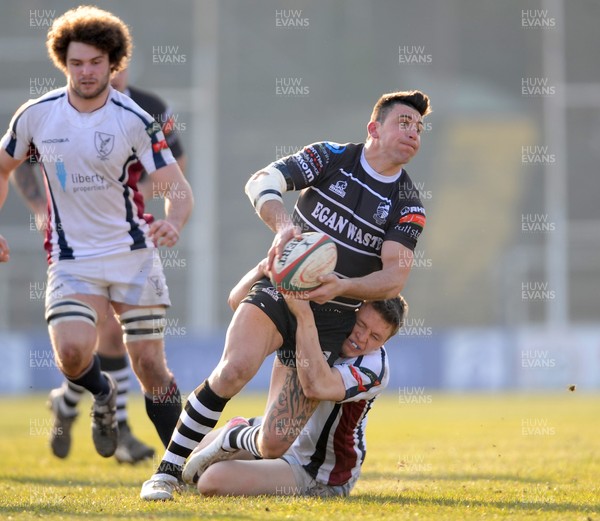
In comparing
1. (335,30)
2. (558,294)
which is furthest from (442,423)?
(335,30)

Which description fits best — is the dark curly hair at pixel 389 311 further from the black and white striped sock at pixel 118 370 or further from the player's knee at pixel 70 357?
the black and white striped sock at pixel 118 370

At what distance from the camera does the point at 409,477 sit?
7.83 metres

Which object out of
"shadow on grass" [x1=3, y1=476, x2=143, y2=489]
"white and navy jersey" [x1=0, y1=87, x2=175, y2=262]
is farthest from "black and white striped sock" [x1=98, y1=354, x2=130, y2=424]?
"white and navy jersey" [x1=0, y1=87, x2=175, y2=262]

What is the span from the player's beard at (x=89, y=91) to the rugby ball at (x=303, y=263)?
1.66m

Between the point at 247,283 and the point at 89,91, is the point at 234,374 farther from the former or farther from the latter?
the point at 89,91

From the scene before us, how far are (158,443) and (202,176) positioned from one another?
16.2 meters

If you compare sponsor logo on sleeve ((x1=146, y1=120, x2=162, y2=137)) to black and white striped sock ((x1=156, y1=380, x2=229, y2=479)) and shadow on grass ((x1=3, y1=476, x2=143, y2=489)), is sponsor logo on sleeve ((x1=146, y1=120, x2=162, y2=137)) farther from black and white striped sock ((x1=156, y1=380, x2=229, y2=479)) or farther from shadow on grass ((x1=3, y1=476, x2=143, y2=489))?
shadow on grass ((x1=3, y1=476, x2=143, y2=489))

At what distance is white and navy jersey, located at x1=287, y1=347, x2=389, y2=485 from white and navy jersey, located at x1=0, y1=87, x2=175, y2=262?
1.65 m

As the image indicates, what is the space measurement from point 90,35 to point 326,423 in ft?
9.09

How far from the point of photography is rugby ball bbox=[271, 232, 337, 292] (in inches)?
235

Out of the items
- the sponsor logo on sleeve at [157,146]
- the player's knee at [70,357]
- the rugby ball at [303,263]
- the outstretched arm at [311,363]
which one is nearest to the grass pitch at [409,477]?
the outstretched arm at [311,363]

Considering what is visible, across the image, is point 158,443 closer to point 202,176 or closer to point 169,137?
point 169,137

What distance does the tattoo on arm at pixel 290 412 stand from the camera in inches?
248

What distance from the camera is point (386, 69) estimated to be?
3064 cm
